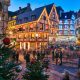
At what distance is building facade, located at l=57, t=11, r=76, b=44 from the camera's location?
251 feet

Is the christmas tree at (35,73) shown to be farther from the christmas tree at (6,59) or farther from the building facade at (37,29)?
the building facade at (37,29)

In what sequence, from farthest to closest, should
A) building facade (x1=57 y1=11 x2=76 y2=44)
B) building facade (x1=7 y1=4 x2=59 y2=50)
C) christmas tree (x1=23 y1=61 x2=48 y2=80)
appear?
building facade (x1=57 y1=11 x2=76 y2=44), building facade (x1=7 y1=4 x2=59 y2=50), christmas tree (x1=23 y1=61 x2=48 y2=80)

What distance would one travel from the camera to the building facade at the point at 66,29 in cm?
7653

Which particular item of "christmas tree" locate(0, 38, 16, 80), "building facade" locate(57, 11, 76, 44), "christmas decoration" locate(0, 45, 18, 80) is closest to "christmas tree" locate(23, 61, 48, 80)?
"christmas decoration" locate(0, 45, 18, 80)

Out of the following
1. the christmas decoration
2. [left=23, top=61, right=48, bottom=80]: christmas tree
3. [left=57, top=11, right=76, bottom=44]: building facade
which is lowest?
[left=23, top=61, right=48, bottom=80]: christmas tree

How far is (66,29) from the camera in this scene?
80562 millimetres

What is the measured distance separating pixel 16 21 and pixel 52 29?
10.8m

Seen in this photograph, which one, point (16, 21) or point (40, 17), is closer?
point (40, 17)

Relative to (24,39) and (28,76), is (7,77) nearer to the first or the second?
(28,76)

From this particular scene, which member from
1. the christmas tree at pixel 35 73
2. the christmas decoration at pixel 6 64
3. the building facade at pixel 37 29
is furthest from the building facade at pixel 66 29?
the christmas decoration at pixel 6 64

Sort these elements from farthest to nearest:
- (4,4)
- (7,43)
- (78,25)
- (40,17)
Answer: (78,25)
(40,17)
(4,4)
(7,43)

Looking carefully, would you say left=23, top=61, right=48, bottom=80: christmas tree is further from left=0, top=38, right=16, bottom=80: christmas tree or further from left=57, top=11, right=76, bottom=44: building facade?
left=57, top=11, right=76, bottom=44: building facade

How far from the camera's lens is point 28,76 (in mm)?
10133

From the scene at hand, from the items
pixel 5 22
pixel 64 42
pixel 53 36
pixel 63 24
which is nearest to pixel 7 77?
pixel 5 22
